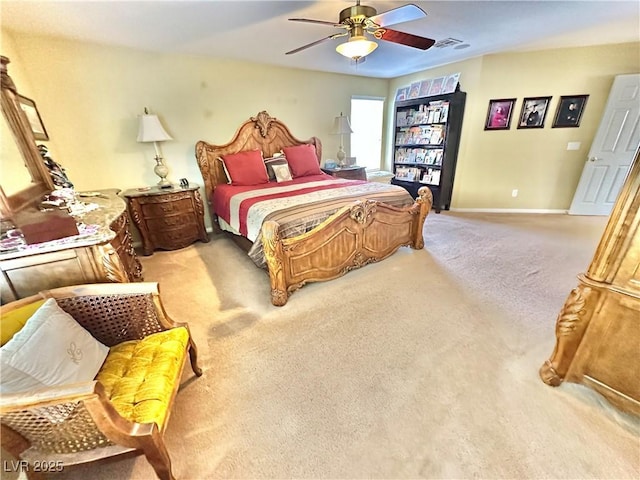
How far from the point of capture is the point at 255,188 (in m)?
3.25

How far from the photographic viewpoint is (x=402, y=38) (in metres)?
2.07

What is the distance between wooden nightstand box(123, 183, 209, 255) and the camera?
2955mm

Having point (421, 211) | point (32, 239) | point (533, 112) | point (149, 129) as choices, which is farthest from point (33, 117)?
point (533, 112)

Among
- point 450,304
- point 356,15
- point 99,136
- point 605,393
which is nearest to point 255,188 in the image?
point 99,136

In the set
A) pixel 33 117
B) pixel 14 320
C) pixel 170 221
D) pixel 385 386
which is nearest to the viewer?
pixel 14 320

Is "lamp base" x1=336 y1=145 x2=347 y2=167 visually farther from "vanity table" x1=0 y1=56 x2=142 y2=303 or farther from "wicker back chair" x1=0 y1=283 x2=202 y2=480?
"wicker back chair" x1=0 y1=283 x2=202 y2=480

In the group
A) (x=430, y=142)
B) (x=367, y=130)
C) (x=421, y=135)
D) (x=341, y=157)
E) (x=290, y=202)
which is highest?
(x=367, y=130)

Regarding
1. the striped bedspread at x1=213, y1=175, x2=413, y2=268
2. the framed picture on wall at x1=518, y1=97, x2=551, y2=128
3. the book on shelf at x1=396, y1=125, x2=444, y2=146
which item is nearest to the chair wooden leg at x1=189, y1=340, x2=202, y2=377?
the striped bedspread at x1=213, y1=175, x2=413, y2=268

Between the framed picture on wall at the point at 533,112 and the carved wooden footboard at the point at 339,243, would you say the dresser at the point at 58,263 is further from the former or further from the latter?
the framed picture on wall at the point at 533,112

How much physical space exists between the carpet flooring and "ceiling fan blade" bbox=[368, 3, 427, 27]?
203 cm

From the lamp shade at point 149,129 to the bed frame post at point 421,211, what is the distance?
293 centimetres

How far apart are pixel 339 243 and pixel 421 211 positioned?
112cm

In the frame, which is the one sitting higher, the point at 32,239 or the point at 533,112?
the point at 533,112

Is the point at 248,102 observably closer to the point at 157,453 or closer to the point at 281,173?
the point at 281,173
